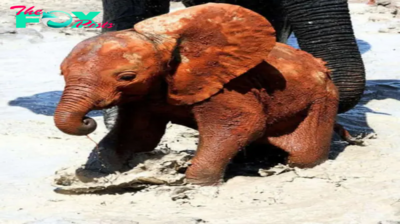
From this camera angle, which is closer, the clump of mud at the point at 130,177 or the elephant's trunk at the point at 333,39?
the clump of mud at the point at 130,177

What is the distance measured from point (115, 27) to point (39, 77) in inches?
91.8

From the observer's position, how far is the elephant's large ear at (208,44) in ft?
13.7

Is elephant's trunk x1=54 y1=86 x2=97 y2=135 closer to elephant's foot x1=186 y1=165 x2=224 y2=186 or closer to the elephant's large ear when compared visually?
the elephant's large ear

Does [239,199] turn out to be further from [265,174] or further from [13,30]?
[13,30]

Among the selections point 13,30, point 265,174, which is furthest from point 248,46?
point 13,30

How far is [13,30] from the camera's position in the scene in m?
10.3

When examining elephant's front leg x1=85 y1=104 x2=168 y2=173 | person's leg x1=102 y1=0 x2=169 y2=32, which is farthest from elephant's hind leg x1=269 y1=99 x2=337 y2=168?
person's leg x1=102 y1=0 x2=169 y2=32

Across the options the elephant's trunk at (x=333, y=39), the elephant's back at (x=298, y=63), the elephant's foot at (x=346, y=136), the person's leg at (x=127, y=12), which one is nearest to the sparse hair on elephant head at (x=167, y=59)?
the elephant's back at (x=298, y=63)

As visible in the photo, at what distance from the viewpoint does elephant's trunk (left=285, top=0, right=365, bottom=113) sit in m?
4.96

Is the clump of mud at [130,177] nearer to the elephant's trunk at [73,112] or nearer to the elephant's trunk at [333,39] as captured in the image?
the elephant's trunk at [73,112]

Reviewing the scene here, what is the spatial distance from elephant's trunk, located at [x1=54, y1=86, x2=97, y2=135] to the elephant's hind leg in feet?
3.82

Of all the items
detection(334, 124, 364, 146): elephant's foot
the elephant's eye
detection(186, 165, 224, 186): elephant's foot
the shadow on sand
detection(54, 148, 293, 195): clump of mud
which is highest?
the elephant's eye

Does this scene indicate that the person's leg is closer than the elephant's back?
No

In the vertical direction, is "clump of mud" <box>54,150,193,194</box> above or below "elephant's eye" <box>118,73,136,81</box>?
below
